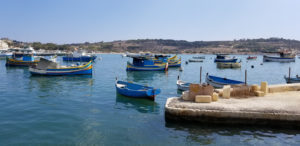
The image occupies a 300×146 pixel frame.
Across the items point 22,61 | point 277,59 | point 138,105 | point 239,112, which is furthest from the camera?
point 277,59

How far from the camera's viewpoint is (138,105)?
18.5 m

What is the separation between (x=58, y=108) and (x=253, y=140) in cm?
1293

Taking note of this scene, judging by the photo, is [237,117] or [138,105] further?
[138,105]

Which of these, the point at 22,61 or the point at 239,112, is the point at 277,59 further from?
the point at 239,112

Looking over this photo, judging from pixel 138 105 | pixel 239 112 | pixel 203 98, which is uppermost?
pixel 203 98

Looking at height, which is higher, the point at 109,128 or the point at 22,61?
the point at 22,61

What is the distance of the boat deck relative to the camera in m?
12.6

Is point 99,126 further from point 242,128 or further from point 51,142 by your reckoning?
point 242,128

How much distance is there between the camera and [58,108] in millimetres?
17656

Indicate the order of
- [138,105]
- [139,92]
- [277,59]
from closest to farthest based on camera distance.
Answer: [138,105]
[139,92]
[277,59]

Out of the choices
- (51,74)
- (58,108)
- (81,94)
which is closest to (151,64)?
(51,74)

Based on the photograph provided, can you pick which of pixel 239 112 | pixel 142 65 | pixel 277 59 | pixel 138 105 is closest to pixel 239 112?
pixel 239 112

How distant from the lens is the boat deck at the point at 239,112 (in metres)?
12.6

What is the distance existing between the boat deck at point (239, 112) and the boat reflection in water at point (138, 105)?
349 cm
